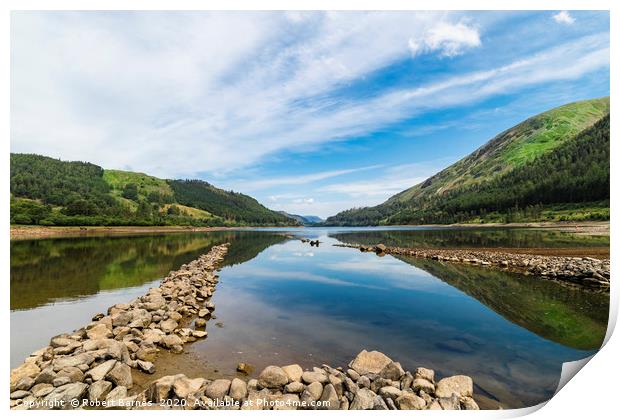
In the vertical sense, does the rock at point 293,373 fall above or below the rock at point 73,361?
below

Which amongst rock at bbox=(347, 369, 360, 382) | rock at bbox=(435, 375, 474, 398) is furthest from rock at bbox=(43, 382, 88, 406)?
rock at bbox=(435, 375, 474, 398)

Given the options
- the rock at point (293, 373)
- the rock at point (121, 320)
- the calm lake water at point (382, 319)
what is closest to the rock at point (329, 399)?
the rock at point (293, 373)

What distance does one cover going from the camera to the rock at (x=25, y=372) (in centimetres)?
623

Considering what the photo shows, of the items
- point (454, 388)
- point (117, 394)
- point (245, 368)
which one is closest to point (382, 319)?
point (454, 388)

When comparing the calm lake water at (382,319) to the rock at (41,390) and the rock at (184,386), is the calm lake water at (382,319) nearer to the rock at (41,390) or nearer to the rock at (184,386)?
the rock at (184,386)

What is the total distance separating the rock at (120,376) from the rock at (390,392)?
5.14m

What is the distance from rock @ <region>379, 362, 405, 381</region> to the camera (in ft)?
21.3

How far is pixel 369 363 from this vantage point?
730 cm

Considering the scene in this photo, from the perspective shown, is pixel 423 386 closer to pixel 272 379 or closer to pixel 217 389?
pixel 272 379

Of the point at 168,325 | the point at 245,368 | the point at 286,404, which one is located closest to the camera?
the point at 286,404

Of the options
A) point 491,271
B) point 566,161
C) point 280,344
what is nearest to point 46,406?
point 280,344

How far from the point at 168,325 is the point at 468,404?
350 inches

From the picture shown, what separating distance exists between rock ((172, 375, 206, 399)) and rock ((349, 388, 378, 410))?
9.73 feet
